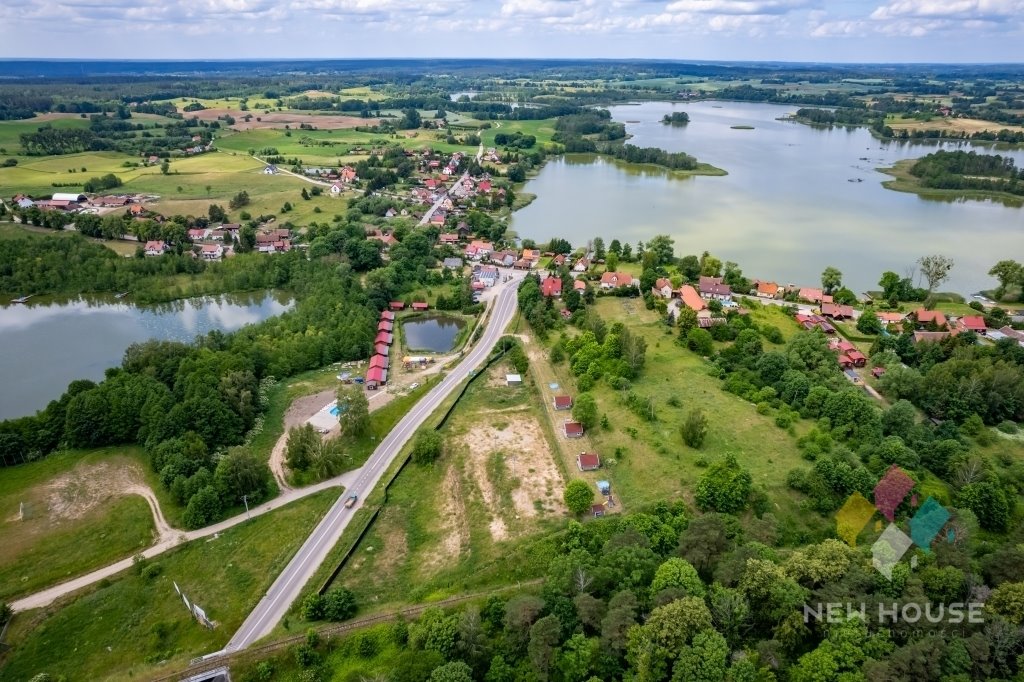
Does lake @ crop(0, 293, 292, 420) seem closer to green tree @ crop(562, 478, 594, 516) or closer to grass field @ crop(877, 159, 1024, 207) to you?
green tree @ crop(562, 478, 594, 516)

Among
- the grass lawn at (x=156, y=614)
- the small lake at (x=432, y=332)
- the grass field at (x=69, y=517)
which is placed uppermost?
the small lake at (x=432, y=332)

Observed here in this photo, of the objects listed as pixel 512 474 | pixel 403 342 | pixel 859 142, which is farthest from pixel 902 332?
pixel 859 142

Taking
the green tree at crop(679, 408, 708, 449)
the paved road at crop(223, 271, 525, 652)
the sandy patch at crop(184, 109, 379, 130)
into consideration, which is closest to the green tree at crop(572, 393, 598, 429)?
the green tree at crop(679, 408, 708, 449)

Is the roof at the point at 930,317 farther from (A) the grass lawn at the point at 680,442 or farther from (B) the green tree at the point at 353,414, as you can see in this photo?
(B) the green tree at the point at 353,414

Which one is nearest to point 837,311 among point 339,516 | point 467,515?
point 467,515

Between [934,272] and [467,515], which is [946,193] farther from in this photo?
[467,515]

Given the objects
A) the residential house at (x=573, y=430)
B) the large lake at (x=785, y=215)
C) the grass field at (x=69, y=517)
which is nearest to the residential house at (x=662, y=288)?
the large lake at (x=785, y=215)
